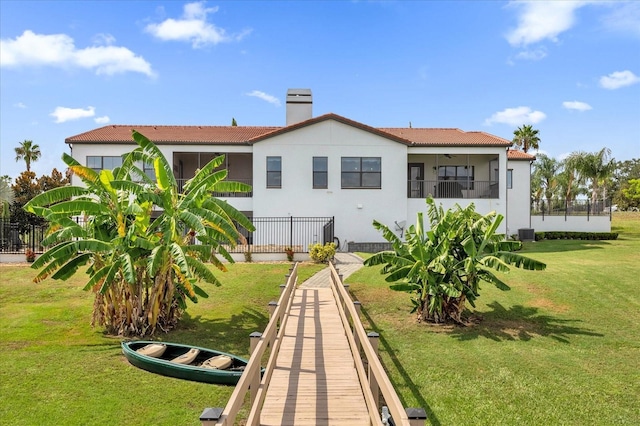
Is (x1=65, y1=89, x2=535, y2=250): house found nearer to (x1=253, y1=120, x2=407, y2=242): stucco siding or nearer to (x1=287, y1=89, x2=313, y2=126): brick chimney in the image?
(x1=253, y1=120, x2=407, y2=242): stucco siding

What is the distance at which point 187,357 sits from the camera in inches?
381

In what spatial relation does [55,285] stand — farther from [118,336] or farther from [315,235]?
[315,235]

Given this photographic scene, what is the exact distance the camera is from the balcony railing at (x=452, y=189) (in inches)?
1162

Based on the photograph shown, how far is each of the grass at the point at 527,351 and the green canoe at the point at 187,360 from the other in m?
3.60

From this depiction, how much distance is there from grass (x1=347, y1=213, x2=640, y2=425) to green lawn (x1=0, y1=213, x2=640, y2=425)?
0.13ft

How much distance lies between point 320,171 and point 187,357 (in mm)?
19320

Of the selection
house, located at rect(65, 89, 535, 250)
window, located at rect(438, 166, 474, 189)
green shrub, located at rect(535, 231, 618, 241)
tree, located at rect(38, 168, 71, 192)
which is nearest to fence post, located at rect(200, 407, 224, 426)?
house, located at rect(65, 89, 535, 250)

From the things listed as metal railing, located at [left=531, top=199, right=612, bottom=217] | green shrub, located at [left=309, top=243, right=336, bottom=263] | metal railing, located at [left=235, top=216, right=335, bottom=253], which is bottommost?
green shrub, located at [left=309, top=243, right=336, bottom=263]

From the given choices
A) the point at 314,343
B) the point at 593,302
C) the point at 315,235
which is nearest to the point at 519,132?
the point at 315,235

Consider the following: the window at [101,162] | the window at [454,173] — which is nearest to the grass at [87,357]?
the window at [101,162]

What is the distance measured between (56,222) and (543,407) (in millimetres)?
12392

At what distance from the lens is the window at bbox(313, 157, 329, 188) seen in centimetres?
2770

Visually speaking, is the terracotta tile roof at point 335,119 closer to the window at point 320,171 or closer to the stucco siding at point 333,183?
the stucco siding at point 333,183

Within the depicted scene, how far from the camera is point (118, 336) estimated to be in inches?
462
